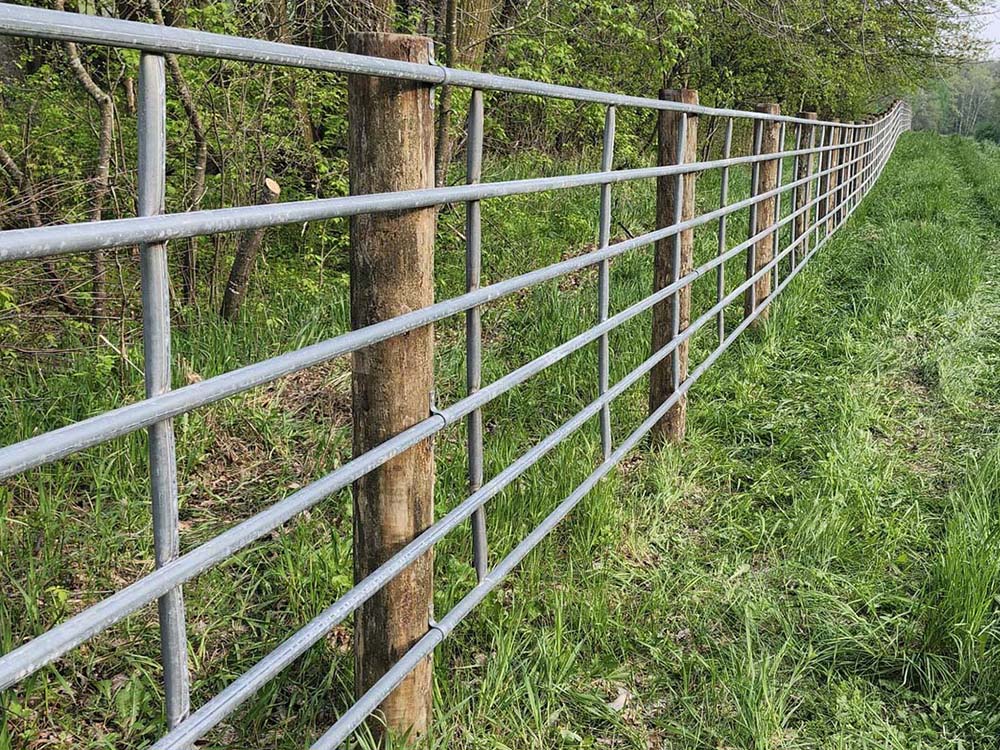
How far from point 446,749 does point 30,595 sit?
118cm

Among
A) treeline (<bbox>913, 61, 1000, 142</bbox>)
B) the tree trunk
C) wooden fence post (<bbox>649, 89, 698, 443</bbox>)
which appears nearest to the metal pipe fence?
wooden fence post (<bbox>649, 89, 698, 443</bbox>)

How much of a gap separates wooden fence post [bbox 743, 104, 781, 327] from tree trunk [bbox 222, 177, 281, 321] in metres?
2.91

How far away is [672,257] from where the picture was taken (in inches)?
161

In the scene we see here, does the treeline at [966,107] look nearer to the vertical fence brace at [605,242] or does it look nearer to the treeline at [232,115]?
the treeline at [232,115]

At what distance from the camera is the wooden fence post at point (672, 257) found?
400 centimetres

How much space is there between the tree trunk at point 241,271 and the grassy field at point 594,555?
0.10 metres

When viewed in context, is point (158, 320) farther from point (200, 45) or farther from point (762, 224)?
point (762, 224)

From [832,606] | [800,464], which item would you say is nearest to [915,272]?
[800,464]

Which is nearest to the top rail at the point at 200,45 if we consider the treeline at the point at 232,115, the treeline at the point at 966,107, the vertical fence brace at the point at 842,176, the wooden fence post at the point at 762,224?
the treeline at the point at 232,115

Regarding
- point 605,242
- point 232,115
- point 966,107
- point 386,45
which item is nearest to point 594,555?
point 605,242

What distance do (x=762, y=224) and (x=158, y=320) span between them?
5.50 metres

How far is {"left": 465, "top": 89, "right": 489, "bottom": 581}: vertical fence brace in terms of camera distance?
2.18 meters

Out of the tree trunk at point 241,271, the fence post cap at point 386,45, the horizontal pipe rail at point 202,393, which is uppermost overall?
the fence post cap at point 386,45

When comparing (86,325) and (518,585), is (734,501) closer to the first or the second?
(518,585)
